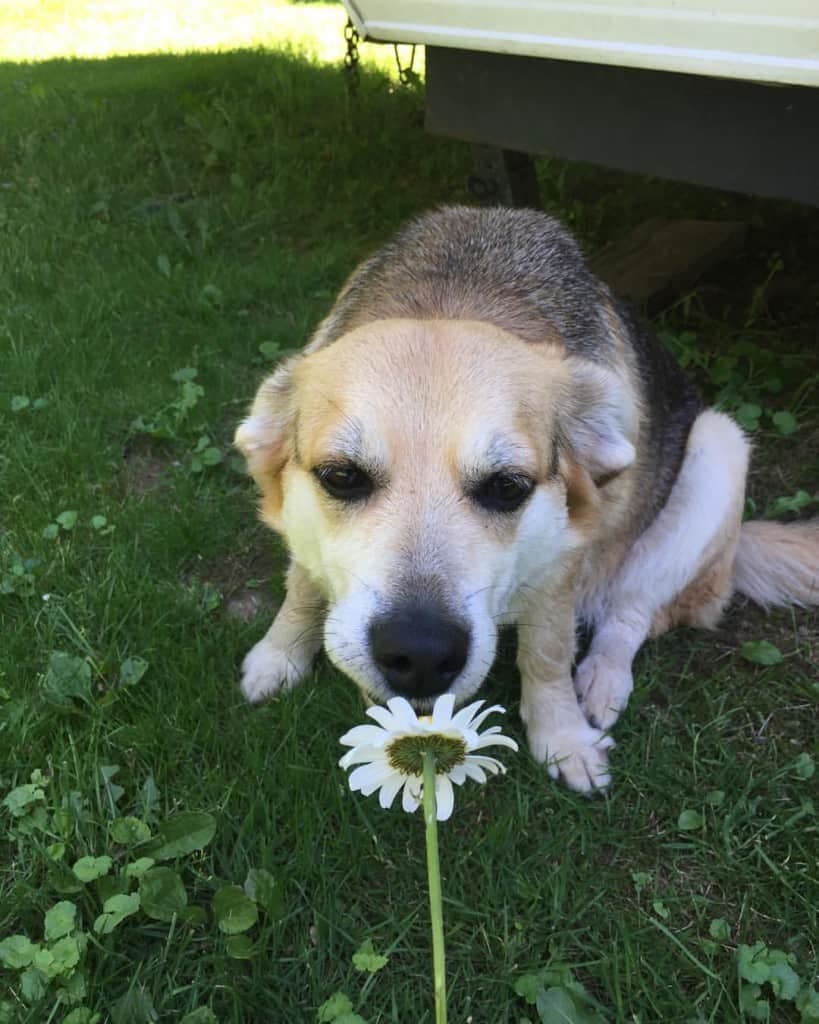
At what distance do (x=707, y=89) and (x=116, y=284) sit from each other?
10.1ft

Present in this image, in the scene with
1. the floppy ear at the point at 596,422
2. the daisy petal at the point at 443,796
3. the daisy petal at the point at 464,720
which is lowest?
the floppy ear at the point at 596,422

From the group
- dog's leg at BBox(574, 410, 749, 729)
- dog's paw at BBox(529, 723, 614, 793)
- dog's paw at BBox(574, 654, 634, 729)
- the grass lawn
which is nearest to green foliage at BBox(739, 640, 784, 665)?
the grass lawn

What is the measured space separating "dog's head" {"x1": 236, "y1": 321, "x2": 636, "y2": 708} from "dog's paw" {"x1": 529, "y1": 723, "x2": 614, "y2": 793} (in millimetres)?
417

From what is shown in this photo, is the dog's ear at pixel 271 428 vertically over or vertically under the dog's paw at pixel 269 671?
over

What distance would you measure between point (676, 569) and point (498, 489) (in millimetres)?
1142

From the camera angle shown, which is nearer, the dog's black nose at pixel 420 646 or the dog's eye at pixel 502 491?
the dog's black nose at pixel 420 646

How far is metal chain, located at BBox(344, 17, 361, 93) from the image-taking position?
550cm

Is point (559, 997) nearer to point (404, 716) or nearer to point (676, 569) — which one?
point (404, 716)

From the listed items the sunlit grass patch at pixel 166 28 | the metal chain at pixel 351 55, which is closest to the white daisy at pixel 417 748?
the metal chain at pixel 351 55

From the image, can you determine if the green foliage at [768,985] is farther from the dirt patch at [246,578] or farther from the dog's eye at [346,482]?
the dirt patch at [246,578]

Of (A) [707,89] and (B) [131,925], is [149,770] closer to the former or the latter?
(B) [131,925]

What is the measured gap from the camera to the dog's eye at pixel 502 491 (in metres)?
1.93

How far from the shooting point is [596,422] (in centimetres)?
228

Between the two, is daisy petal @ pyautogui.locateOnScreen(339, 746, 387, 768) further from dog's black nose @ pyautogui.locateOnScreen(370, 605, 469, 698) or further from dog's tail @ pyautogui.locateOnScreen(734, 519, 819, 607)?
dog's tail @ pyautogui.locateOnScreen(734, 519, 819, 607)
